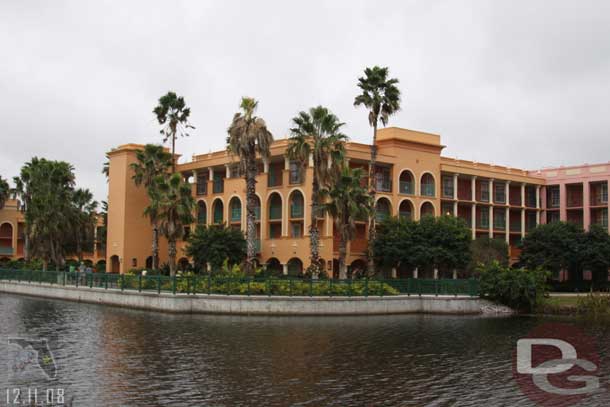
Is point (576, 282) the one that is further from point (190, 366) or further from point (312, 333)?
point (190, 366)

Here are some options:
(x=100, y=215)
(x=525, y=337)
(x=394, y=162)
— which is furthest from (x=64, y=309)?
(x=100, y=215)

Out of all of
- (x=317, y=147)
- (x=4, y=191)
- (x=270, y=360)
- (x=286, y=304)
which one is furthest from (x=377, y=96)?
→ (x=4, y=191)

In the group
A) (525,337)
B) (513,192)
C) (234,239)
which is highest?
(513,192)

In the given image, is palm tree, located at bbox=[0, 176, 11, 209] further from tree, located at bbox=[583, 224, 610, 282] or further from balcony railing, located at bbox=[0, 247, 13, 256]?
tree, located at bbox=[583, 224, 610, 282]

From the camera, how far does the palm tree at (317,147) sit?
4675 centimetres

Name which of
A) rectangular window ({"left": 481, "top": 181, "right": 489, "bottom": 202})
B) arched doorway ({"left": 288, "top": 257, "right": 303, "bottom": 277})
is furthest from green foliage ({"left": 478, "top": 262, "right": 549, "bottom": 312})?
rectangular window ({"left": 481, "top": 181, "right": 489, "bottom": 202})

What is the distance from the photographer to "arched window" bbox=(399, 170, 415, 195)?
60.0 metres

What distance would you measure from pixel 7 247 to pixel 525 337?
78286mm

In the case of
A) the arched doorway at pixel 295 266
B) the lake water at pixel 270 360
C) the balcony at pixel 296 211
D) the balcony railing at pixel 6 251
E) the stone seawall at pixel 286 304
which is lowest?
the lake water at pixel 270 360

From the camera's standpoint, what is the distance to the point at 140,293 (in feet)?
135

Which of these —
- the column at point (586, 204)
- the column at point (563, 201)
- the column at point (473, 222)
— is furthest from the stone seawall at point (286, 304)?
the column at point (563, 201)

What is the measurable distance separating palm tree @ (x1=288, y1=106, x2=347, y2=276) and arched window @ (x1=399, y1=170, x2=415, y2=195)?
13635 millimetres

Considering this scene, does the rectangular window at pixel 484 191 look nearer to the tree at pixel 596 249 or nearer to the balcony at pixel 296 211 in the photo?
the tree at pixel 596 249

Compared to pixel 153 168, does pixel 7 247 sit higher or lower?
lower
